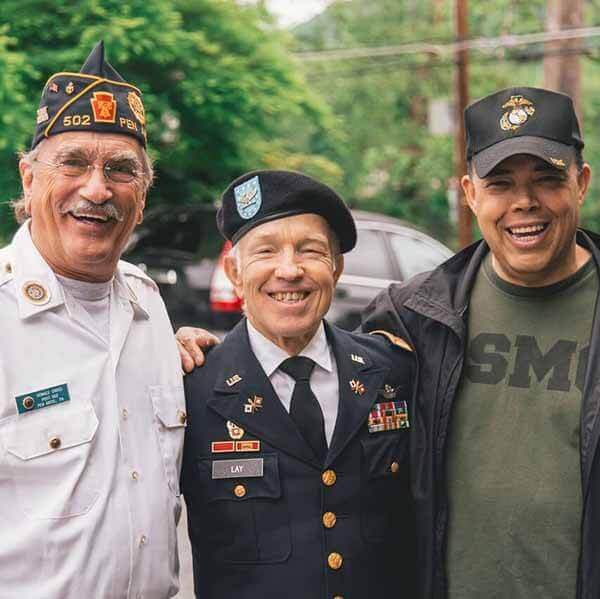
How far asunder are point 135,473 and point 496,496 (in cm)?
101

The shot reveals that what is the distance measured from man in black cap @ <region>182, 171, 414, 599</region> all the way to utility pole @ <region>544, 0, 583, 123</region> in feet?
37.3

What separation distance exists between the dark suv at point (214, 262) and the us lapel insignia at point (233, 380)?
439 centimetres

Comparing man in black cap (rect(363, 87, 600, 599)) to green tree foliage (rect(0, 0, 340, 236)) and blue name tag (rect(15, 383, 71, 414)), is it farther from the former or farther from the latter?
green tree foliage (rect(0, 0, 340, 236))

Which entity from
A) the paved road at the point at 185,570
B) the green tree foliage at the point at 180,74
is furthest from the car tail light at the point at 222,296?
the paved road at the point at 185,570

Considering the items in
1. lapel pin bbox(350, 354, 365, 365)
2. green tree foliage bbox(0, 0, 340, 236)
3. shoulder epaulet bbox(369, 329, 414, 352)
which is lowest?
lapel pin bbox(350, 354, 365, 365)

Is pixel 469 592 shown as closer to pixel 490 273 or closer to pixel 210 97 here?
pixel 490 273

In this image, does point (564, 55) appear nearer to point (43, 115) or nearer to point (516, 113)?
point (516, 113)

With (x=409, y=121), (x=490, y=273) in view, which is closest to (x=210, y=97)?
(x=490, y=273)

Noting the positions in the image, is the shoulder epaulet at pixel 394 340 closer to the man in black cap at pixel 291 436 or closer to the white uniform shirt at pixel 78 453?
the man in black cap at pixel 291 436

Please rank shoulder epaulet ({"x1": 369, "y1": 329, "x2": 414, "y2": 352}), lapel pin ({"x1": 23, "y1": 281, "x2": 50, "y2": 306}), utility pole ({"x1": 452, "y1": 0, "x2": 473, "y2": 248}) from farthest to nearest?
utility pole ({"x1": 452, "y1": 0, "x2": 473, "y2": 248}) < shoulder epaulet ({"x1": 369, "y1": 329, "x2": 414, "y2": 352}) < lapel pin ({"x1": 23, "y1": 281, "x2": 50, "y2": 306})

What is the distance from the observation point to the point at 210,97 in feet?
29.2

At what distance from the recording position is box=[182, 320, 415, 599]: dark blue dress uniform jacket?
96.0 inches

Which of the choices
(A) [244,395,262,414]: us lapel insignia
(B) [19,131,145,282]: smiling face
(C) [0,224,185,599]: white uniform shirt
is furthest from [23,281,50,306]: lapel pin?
(A) [244,395,262,414]: us lapel insignia

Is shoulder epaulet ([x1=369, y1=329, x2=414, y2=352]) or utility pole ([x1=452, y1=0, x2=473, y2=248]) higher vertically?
utility pole ([x1=452, y1=0, x2=473, y2=248])
